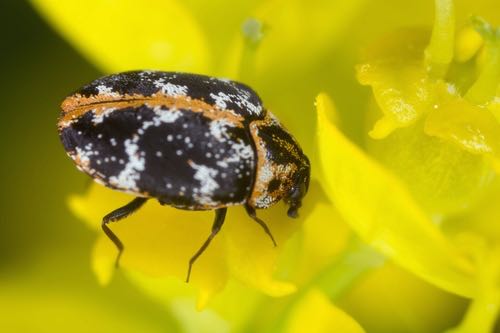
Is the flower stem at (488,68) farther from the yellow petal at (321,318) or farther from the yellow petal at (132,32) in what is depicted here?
the yellow petal at (132,32)

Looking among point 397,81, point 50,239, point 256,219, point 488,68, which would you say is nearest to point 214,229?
point 256,219

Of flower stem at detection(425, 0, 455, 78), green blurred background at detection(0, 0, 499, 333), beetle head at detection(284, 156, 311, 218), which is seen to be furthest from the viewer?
green blurred background at detection(0, 0, 499, 333)

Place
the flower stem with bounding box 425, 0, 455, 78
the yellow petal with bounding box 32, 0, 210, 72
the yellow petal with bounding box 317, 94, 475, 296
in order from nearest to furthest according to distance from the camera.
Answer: the yellow petal with bounding box 317, 94, 475, 296
the flower stem with bounding box 425, 0, 455, 78
the yellow petal with bounding box 32, 0, 210, 72

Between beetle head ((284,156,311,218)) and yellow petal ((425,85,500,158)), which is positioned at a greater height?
yellow petal ((425,85,500,158))

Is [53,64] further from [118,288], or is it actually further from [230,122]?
[230,122]

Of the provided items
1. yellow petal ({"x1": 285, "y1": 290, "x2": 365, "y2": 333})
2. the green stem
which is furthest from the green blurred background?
yellow petal ({"x1": 285, "y1": 290, "x2": 365, "y2": 333})

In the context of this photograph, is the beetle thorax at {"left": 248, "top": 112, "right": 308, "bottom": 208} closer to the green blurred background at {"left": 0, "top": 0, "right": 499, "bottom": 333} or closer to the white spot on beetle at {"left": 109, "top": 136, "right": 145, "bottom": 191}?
the white spot on beetle at {"left": 109, "top": 136, "right": 145, "bottom": 191}

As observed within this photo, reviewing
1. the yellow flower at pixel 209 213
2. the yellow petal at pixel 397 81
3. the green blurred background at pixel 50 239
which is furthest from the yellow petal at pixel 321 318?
the green blurred background at pixel 50 239
